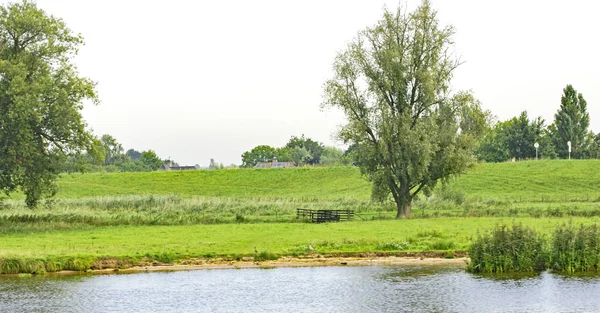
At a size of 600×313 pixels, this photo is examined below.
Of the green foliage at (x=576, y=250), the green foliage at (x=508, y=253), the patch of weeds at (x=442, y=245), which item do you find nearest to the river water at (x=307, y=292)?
the green foliage at (x=508, y=253)

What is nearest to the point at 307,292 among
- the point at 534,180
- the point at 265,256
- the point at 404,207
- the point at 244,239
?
the point at 265,256

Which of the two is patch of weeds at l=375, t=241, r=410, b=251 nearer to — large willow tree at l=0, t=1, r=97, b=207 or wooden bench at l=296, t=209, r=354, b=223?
wooden bench at l=296, t=209, r=354, b=223

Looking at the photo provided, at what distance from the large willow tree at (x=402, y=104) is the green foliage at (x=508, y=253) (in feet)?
82.0

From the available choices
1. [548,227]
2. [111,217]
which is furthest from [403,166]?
[111,217]

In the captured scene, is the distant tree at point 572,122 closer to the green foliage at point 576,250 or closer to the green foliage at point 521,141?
the green foliage at point 521,141

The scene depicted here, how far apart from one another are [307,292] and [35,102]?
28310 mm

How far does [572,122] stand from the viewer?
130625 millimetres

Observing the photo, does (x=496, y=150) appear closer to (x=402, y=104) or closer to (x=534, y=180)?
(x=534, y=180)

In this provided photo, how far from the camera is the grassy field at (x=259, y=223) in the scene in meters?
37.3

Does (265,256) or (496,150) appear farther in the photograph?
(496,150)

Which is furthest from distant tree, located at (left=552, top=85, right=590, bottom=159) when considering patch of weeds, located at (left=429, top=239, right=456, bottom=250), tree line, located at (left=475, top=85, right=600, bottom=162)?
patch of weeds, located at (left=429, top=239, right=456, bottom=250)

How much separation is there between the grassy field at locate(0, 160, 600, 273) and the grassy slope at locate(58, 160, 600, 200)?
0.46 m

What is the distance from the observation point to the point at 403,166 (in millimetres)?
58719

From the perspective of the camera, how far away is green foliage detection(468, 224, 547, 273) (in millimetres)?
32250
